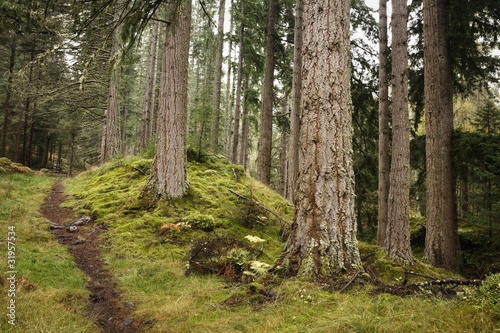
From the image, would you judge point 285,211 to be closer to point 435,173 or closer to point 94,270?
point 435,173

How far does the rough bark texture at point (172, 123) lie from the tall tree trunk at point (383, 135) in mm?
6523

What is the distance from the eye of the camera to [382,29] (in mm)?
9070

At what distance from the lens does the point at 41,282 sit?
10.8ft

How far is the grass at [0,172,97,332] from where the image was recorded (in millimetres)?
2353

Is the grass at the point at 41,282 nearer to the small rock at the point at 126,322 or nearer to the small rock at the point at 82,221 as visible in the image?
the small rock at the point at 126,322

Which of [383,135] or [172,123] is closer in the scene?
[172,123]

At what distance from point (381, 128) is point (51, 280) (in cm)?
944

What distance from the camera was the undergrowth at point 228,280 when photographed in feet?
6.03

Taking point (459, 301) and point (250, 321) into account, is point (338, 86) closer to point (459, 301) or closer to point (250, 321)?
point (459, 301)

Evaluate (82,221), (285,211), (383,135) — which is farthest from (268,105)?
(82,221)

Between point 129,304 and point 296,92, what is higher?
point 296,92

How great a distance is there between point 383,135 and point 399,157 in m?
2.23

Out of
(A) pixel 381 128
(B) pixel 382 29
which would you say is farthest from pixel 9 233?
(B) pixel 382 29

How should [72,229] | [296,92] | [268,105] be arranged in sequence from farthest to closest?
[268,105], [296,92], [72,229]
